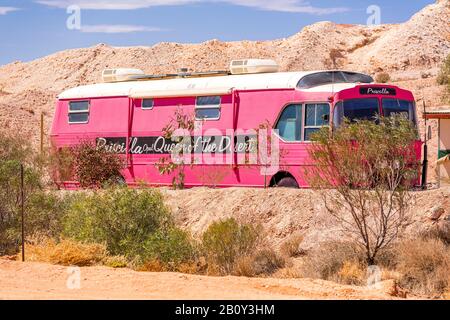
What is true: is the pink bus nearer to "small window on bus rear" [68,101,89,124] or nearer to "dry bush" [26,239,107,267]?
"small window on bus rear" [68,101,89,124]

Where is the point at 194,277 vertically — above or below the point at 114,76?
below

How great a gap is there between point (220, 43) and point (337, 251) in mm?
63589

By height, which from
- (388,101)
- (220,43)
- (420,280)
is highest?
(220,43)

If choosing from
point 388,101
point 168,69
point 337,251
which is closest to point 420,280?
point 337,251

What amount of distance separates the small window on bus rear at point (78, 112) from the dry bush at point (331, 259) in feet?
40.6

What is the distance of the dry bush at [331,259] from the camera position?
19.2 meters

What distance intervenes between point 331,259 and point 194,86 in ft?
31.7

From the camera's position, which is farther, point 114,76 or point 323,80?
point 114,76

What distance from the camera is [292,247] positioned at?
21.3 metres

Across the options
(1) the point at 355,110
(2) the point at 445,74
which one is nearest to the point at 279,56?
(2) the point at 445,74

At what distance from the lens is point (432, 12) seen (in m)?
80.8
